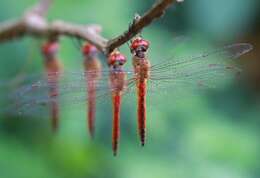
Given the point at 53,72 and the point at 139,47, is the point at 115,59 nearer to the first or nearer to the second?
the point at 139,47

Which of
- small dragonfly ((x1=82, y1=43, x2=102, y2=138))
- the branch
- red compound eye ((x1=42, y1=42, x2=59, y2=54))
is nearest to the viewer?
the branch

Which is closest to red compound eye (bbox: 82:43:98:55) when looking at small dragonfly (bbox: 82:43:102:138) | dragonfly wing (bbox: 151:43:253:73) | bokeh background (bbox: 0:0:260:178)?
small dragonfly (bbox: 82:43:102:138)

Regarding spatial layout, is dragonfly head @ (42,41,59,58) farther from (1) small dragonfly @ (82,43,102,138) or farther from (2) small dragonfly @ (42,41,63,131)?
(1) small dragonfly @ (82,43,102,138)

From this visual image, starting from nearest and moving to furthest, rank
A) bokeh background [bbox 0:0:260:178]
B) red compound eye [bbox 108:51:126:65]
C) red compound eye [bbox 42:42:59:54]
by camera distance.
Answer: red compound eye [bbox 108:51:126:65], red compound eye [bbox 42:42:59:54], bokeh background [bbox 0:0:260:178]

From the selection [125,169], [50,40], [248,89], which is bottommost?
[125,169]

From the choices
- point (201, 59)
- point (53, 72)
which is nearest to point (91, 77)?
point (53, 72)

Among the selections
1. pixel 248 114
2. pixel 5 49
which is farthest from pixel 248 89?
pixel 5 49

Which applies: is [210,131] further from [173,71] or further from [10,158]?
[173,71]

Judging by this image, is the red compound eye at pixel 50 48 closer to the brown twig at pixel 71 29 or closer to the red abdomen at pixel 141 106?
the brown twig at pixel 71 29
